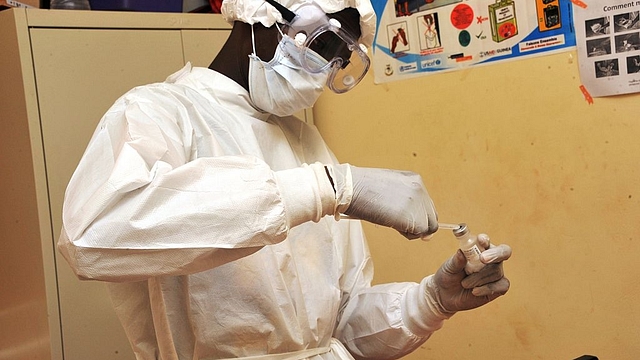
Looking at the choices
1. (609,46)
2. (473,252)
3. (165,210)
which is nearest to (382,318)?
(473,252)

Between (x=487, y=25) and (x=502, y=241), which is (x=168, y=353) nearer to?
(x=502, y=241)

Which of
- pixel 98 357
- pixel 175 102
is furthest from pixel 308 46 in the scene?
pixel 98 357

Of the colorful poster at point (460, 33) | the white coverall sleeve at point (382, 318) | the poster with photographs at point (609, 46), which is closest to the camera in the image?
the white coverall sleeve at point (382, 318)

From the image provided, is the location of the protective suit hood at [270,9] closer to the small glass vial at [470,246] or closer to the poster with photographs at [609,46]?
the small glass vial at [470,246]

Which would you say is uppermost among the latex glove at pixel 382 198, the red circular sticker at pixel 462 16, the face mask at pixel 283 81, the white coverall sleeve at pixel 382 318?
the red circular sticker at pixel 462 16

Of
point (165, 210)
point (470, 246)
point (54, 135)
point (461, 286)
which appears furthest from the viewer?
point (54, 135)

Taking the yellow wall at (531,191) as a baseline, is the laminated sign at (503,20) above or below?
above

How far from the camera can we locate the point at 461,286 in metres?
1.47

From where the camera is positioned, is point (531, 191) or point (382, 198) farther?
point (531, 191)

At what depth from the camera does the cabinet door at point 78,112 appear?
2.01 m

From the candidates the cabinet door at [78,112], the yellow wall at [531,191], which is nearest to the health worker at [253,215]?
the yellow wall at [531,191]

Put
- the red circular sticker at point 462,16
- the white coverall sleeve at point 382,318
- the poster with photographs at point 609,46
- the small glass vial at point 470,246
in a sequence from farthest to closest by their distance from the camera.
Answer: the red circular sticker at point 462,16, the poster with photographs at point 609,46, the white coverall sleeve at point 382,318, the small glass vial at point 470,246

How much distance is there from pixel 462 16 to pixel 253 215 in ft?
3.80

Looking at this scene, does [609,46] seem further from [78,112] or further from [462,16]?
[78,112]
